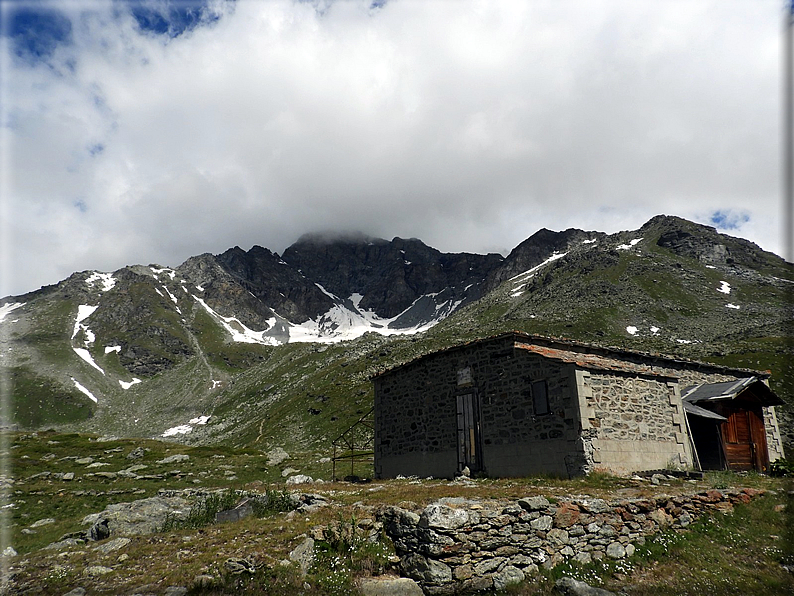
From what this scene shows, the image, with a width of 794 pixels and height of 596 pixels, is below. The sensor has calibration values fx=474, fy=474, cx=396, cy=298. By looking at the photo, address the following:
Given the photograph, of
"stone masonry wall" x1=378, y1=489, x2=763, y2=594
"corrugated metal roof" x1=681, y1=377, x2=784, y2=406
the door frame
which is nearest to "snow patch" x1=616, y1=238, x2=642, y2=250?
"corrugated metal roof" x1=681, y1=377, x2=784, y2=406

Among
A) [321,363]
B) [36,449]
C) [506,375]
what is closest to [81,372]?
[321,363]

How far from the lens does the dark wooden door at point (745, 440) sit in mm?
23375

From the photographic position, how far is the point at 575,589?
961 centimetres

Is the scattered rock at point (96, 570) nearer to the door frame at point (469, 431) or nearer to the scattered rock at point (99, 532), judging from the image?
the scattered rock at point (99, 532)

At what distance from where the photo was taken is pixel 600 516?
11.5m

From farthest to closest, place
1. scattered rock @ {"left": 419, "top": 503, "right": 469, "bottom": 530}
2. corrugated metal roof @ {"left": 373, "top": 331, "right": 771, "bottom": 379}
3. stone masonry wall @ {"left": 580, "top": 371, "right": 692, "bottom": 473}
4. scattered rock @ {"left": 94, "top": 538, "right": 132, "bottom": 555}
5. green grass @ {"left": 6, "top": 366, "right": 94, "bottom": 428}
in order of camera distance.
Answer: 1. green grass @ {"left": 6, "top": 366, "right": 94, "bottom": 428}
2. corrugated metal roof @ {"left": 373, "top": 331, "right": 771, "bottom": 379}
3. stone masonry wall @ {"left": 580, "top": 371, "right": 692, "bottom": 473}
4. scattered rock @ {"left": 94, "top": 538, "right": 132, "bottom": 555}
5. scattered rock @ {"left": 419, "top": 503, "right": 469, "bottom": 530}

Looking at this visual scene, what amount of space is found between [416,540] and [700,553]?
667 cm

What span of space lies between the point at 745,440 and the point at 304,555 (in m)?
24.2

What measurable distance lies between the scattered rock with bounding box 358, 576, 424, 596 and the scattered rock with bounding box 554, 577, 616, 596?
2.90m

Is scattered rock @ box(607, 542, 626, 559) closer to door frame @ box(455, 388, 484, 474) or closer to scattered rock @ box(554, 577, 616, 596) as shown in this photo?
scattered rock @ box(554, 577, 616, 596)

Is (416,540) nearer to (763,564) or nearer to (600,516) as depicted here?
(600,516)

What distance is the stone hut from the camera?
18.0 m

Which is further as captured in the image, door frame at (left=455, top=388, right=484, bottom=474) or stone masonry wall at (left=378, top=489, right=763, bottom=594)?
door frame at (left=455, top=388, right=484, bottom=474)

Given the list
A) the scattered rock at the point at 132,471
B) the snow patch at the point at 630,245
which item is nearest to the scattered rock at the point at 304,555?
the scattered rock at the point at 132,471
